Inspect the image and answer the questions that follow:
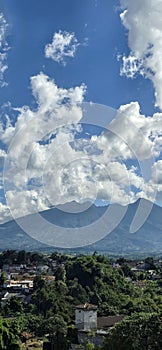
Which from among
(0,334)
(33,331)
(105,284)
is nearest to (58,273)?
(105,284)

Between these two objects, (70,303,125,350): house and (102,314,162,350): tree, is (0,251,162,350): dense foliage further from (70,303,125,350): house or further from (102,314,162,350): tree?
(102,314,162,350): tree

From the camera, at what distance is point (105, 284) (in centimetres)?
Result: 2305

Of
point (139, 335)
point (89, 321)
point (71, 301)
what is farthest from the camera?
point (71, 301)

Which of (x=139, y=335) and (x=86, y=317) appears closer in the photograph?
(x=139, y=335)

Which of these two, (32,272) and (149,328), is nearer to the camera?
(149,328)

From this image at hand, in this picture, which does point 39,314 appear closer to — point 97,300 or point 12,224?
point 97,300

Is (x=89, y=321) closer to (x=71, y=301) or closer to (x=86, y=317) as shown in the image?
(x=86, y=317)

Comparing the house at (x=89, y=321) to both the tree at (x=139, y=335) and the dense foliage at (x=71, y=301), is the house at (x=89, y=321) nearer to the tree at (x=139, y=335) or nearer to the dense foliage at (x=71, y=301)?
the dense foliage at (x=71, y=301)

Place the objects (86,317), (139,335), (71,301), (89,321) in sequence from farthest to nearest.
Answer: (71,301) < (86,317) < (89,321) < (139,335)

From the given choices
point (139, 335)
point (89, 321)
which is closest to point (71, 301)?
point (89, 321)

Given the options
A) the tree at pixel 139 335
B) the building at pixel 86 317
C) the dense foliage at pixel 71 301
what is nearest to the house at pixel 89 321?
the building at pixel 86 317

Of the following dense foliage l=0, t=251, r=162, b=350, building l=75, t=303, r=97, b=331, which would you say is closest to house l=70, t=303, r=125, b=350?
building l=75, t=303, r=97, b=331

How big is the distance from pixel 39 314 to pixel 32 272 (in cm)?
1435

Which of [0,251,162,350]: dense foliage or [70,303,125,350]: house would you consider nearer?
[0,251,162,350]: dense foliage
